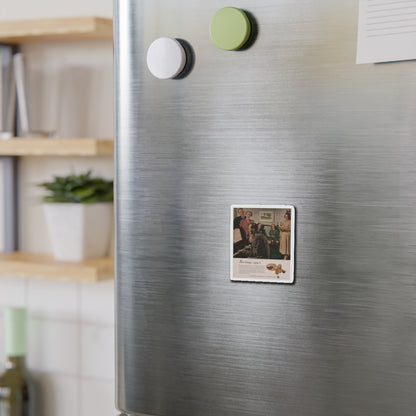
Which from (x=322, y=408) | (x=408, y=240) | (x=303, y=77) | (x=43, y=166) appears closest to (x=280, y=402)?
(x=322, y=408)

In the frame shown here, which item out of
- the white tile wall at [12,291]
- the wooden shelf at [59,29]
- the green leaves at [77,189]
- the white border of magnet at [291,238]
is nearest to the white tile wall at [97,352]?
the white tile wall at [12,291]

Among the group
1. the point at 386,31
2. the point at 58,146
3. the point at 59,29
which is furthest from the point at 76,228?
the point at 386,31

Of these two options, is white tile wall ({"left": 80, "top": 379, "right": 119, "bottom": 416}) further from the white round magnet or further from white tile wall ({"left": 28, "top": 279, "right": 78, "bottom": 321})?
the white round magnet

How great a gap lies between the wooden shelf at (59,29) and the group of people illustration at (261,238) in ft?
2.39

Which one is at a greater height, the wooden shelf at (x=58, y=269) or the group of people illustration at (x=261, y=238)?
the group of people illustration at (x=261, y=238)

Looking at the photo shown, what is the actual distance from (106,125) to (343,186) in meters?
0.89

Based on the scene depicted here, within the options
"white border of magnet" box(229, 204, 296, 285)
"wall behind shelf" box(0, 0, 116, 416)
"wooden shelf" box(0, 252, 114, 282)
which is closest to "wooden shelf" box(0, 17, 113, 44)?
"wall behind shelf" box(0, 0, 116, 416)

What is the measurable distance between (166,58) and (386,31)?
0.75 feet

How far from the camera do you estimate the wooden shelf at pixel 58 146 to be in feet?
4.09

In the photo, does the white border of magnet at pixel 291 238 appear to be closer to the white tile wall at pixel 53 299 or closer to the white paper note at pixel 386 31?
the white paper note at pixel 386 31

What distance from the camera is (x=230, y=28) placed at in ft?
2.09

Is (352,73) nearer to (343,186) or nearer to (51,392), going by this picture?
(343,186)

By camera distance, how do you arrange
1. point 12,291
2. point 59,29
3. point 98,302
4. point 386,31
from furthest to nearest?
point 12,291
point 98,302
point 59,29
point 386,31

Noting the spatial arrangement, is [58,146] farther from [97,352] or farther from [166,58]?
[166,58]
